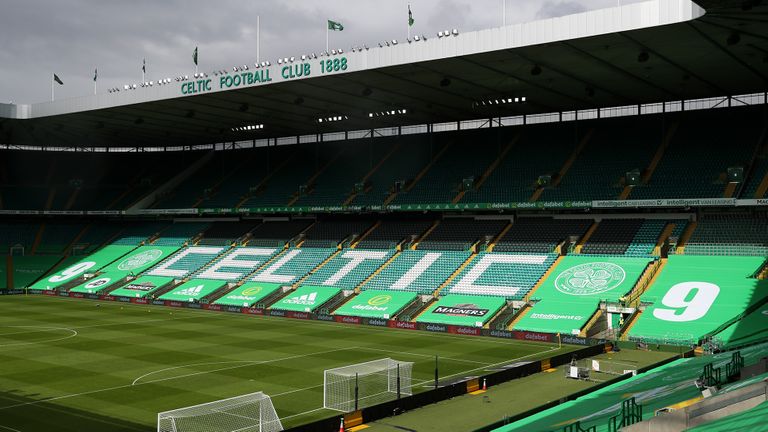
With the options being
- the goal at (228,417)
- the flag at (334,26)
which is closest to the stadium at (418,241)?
the goal at (228,417)

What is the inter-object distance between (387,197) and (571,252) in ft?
53.4

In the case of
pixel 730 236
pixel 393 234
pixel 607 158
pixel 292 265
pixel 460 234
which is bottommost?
pixel 292 265

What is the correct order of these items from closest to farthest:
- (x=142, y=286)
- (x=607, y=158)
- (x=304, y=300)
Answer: (x=304, y=300) → (x=607, y=158) → (x=142, y=286)

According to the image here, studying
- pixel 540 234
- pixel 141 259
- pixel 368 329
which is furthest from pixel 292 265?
pixel 540 234

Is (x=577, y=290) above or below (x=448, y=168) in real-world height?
below

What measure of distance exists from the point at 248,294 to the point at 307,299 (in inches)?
210

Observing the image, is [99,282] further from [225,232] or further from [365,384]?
[365,384]

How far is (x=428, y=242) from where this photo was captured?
5153 centimetres

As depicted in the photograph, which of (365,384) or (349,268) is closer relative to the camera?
(365,384)

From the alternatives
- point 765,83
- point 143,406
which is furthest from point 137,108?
point 765,83

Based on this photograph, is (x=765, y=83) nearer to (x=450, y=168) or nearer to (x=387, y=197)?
(x=450, y=168)

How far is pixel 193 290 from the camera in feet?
176

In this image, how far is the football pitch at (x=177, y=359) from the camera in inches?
869

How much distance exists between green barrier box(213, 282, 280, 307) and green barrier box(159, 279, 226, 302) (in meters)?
2.11
